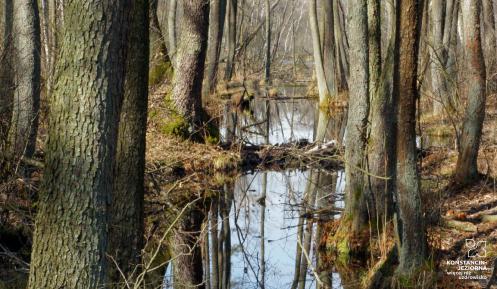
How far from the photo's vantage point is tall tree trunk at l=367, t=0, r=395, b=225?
29.5ft

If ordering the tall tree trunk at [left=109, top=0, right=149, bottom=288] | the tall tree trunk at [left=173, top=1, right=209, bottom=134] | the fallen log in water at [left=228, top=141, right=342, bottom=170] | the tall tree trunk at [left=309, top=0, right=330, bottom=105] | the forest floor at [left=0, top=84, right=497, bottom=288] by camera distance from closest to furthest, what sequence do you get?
1. the tall tree trunk at [left=109, top=0, right=149, bottom=288]
2. the forest floor at [left=0, top=84, right=497, bottom=288]
3. the tall tree trunk at [left=173, top=1, right=209, bottom=134]
4. the fallen log in water at [left=228, top=141, right=342, bottom=170]
5. the tall tree trunk at [left=309, top=0, right=330, bottom=105]

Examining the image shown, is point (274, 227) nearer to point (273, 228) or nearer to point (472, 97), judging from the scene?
point (273, 228)

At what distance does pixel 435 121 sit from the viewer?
63.8ft

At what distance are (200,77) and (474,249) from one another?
8.50 m

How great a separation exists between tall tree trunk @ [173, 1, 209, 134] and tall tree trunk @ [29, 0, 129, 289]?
10381mm

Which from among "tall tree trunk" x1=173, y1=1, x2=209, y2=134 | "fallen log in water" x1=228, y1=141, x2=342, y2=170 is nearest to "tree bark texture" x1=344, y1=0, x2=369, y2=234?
"fallen log in water" x1=228, y1=141, x2=342, y2=170

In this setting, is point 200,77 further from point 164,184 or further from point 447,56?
point 447,56

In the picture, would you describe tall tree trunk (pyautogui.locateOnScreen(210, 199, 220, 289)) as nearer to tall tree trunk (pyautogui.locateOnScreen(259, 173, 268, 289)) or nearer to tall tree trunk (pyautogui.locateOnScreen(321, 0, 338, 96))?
tall tree trunk (pyautogui.locateOnScreen(259, 173, 268, 289))

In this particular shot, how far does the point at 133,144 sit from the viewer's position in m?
6.88

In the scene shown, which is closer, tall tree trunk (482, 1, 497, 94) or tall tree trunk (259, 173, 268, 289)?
tall tree trunk (259, 173, 268, 289)

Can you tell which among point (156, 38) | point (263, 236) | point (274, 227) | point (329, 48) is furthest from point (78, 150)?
point (329, 48)

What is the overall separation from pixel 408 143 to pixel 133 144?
2752 millimetres

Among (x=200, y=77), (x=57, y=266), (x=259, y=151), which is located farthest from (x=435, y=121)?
(x=57, y=266)
